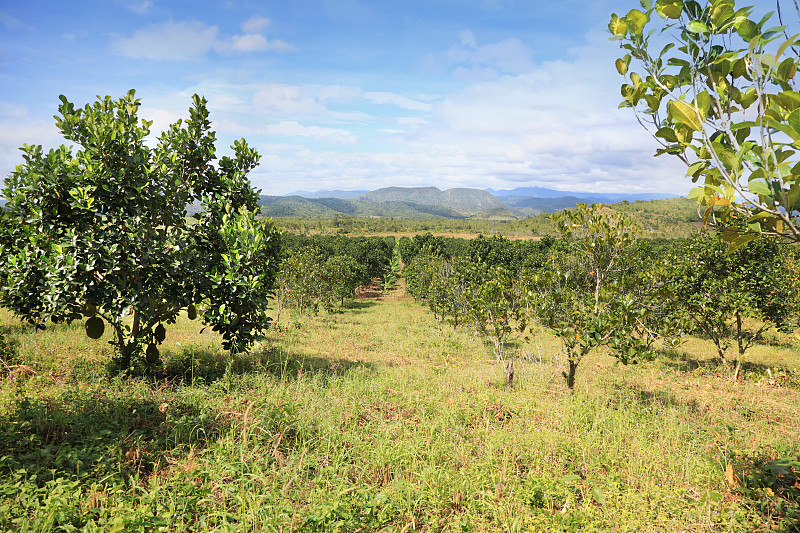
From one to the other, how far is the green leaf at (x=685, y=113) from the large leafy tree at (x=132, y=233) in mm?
6812

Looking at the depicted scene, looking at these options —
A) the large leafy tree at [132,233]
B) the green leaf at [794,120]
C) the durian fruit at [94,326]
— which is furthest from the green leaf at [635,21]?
the durian fruit at [94,326]

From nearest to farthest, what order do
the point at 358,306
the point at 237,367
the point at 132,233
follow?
1. the point at 132,233
2. the point at 237,367
3. the point at 358,306

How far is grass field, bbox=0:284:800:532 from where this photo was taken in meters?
3.84

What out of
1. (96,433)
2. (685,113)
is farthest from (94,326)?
(685,113)

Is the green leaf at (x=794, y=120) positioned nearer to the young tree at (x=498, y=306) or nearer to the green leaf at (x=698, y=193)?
the green leaf at (x=698, y=193)

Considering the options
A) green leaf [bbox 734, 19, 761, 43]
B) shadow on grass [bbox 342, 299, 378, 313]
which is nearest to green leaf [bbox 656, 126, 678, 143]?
green leaf [bbox 734, 19, 761, 43]

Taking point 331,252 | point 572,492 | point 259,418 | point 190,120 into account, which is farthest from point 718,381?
point 331,252

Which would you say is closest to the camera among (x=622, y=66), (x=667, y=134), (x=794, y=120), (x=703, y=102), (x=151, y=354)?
(x=794, y=120)

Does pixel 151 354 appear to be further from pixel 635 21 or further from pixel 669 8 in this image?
pixel 669 8

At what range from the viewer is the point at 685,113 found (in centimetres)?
235

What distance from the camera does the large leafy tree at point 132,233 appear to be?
5.91m

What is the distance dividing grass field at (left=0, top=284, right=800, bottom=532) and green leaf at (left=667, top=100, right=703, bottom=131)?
165 inches

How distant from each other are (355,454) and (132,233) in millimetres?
5605

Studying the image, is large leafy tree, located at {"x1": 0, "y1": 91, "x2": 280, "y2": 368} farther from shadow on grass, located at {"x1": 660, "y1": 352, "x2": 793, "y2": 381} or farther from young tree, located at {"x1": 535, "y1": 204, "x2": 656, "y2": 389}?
shadow on grass, located at {"x1": 660, "y1": 352, "x2": 793, "y2": 381}
